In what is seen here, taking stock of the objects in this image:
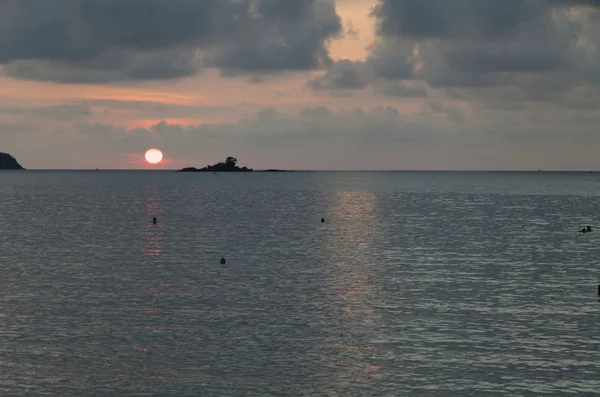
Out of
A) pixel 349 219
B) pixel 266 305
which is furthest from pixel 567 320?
pixel 349 219

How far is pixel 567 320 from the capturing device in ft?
146

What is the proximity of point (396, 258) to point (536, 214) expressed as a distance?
78.6 metres

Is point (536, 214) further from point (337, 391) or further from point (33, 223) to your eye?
point (337, 391)

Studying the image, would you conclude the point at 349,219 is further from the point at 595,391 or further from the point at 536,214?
the point at 595,391

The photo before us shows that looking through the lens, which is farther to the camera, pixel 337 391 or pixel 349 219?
pixel 349 219

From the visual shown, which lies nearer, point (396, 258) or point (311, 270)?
point (311, 270)

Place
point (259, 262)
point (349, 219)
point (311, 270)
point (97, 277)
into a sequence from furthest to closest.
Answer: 1. point (349, 219)
2. point (259, 262)
3. point (311, 270)
4. point (97, 277)

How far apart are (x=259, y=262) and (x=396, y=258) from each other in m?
13.4

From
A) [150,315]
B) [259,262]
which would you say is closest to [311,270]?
[259,262]

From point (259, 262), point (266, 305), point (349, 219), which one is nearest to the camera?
point (266, 305)

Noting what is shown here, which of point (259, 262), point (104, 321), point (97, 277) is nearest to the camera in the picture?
point (104, 321)

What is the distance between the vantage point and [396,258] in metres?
74.7

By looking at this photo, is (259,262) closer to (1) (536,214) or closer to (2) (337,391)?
(2) (337,391)

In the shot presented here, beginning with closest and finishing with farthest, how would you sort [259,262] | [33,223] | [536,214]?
[259,262], [33,223], [536,214]
